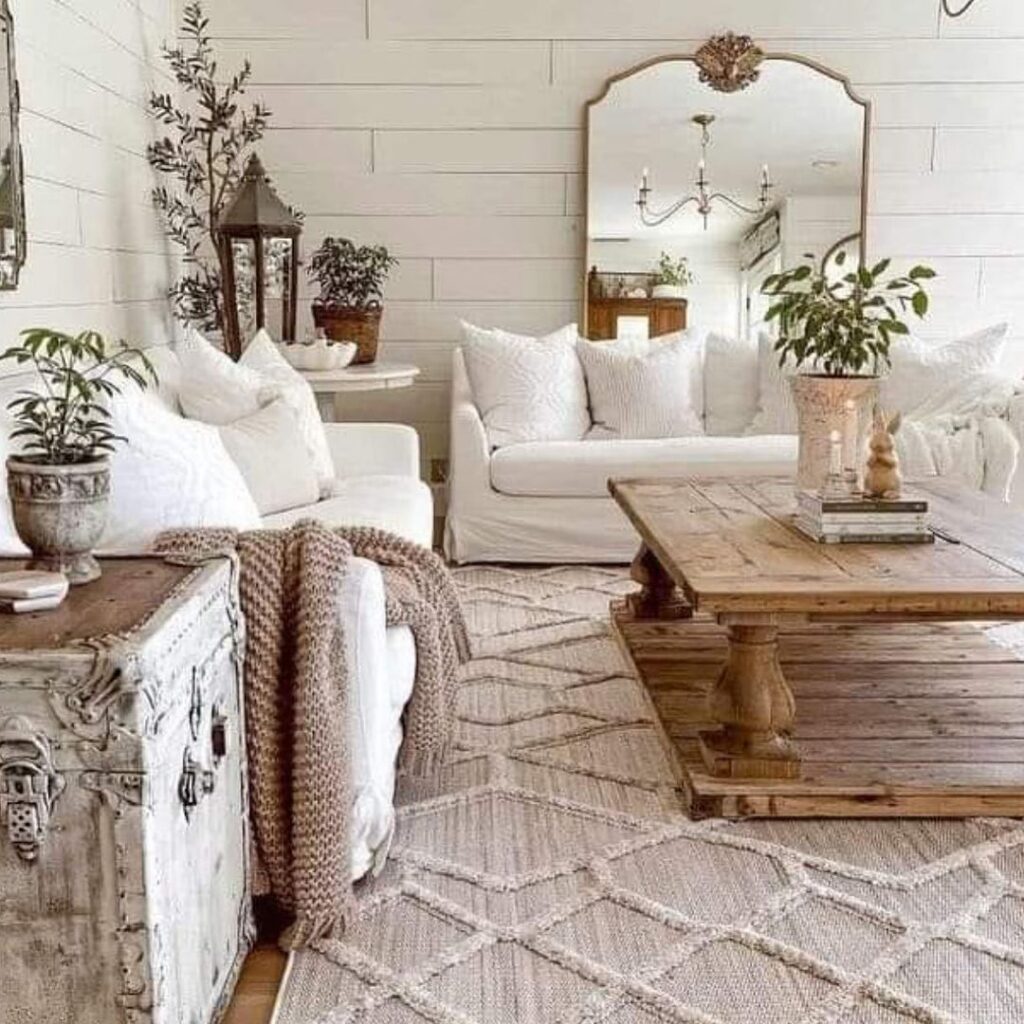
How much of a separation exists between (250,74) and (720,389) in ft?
7.71

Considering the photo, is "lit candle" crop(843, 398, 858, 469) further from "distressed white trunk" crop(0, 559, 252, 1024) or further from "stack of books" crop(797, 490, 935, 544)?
"distressed white trunk" crop(0, 559, 252, 1024)

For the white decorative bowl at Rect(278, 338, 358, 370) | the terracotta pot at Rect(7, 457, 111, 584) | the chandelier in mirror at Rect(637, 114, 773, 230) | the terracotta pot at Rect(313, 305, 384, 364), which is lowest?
the terracotta pot at Rect(7, 457, 111, 584)

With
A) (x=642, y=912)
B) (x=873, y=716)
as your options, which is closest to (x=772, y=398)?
(x=873, y=716)

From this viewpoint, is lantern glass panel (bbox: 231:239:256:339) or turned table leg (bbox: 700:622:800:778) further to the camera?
lantern glass panel (bbox: 231:239:256:339)

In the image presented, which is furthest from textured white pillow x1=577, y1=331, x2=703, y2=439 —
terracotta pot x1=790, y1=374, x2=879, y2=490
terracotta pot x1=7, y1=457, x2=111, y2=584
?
terracotta pot x1=7, y1=457, x2=111, y2=584

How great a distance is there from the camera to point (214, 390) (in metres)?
3.22

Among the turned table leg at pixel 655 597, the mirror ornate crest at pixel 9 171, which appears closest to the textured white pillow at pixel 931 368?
the turned table leg at pixel 655 597

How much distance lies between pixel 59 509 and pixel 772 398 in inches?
139

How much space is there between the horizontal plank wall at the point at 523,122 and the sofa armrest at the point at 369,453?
4.88 ft

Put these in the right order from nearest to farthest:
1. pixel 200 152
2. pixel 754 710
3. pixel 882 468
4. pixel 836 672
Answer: pixel 754 710 < pixel 882 468 < pixel 836 672 < pixel 200 152

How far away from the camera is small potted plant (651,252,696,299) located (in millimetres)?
5059

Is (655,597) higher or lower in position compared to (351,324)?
lower

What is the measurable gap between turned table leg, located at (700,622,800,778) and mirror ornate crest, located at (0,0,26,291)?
1.93 m

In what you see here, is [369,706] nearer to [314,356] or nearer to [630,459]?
[314,356]
